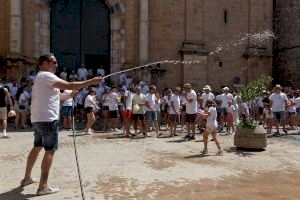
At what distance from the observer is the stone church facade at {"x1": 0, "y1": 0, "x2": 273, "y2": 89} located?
20.0m

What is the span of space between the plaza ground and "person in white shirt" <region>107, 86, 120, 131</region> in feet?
9.00

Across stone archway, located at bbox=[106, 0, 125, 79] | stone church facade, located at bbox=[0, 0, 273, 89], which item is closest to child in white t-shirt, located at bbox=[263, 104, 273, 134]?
stone church facade, located at bbox=[0, 0, 273, 89]

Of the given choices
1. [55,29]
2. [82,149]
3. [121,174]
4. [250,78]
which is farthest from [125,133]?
[250,78]

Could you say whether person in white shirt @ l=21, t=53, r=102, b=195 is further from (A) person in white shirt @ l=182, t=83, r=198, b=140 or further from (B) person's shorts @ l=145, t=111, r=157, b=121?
(B) person's shorts @ l=145, t=111, r=157, b=121

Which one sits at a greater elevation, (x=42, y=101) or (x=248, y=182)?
(x=42, y=101)

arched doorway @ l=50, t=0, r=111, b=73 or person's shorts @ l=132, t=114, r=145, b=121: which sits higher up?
arched doorway @ l=50, t=0, r=111, b=73

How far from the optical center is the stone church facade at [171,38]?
20.0 metres

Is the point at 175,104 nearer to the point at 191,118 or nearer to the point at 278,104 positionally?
the point at 191,118

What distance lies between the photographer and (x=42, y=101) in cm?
616

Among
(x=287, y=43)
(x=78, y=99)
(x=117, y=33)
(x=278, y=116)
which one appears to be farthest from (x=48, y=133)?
(x=287, y=43)

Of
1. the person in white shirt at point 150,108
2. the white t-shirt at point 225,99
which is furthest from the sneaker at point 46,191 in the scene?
the white t-shirt at point 225,99

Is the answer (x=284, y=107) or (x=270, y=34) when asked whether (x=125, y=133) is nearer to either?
(x=284, y=107)

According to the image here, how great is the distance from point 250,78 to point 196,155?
1569cm

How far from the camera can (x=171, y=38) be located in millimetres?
22859
